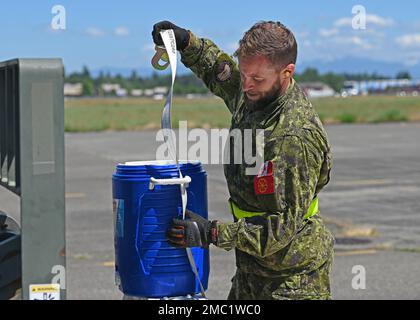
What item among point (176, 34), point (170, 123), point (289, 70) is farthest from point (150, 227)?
point (176, 34)

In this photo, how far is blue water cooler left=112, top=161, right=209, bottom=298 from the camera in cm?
324

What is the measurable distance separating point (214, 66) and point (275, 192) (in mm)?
945

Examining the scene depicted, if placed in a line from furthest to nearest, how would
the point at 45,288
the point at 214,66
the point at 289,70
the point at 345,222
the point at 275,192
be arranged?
the point at 345,222, the point at 214,66, the point at 289,70, the point at 275,192, the point at 45,288

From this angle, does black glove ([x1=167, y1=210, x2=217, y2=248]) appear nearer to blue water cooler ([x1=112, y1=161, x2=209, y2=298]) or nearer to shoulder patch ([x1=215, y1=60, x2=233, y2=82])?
blue water cooler ([x1=112, y1=161, x2=209, y2=298])

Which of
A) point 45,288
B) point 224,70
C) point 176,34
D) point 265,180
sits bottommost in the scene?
point 45,288

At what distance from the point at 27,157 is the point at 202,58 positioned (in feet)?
4.82

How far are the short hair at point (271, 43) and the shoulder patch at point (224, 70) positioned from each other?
1.81ft

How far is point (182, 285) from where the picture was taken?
11.0ft

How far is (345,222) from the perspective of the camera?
10.7 m

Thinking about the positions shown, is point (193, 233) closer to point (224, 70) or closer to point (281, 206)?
point (281, 206)

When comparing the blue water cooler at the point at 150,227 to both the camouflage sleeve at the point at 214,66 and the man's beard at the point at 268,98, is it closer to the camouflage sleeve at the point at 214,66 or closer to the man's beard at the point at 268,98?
the man's beard at the point at 268,98

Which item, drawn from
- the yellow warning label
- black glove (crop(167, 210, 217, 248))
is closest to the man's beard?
black glove (crop(167, 210, 217, 248))

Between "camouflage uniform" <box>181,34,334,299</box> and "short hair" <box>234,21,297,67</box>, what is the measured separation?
Result: 7.0 inches

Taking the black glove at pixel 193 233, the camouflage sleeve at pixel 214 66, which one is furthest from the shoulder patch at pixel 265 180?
the camouflage sleeve at pixel 214 66
